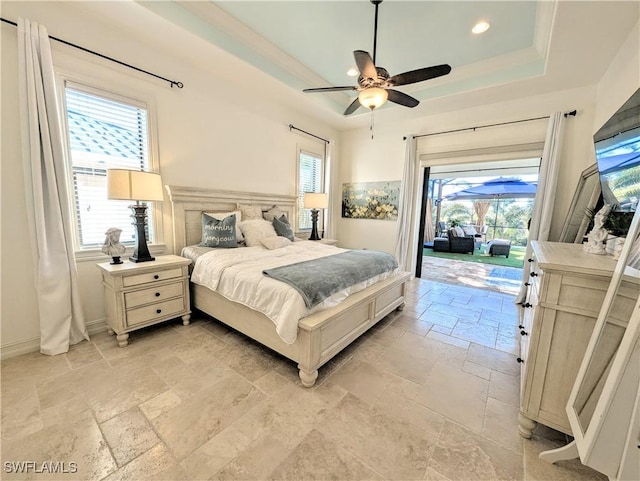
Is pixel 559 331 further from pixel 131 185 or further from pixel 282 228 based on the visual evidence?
pixel 131 185

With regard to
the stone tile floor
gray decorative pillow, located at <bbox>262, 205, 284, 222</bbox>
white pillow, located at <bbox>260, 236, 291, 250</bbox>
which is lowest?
the stone tile floor

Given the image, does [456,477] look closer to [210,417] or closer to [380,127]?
[210,417]

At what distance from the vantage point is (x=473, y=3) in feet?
7.70

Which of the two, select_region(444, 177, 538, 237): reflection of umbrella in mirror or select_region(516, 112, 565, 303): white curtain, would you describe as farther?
select_region(444, 177, 538, 237): reflection of umbrella in mirror

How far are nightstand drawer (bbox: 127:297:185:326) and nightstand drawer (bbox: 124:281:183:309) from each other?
0.05 meters

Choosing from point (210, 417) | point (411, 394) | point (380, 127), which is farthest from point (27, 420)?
point (380, 127)

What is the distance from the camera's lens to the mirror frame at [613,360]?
3.29 ft

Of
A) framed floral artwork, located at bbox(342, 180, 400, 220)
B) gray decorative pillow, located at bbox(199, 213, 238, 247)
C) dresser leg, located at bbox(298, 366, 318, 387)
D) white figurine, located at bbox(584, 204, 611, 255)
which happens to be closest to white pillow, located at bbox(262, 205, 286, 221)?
gray decorative pillow, located at bbox(199, 213, 238, 247)

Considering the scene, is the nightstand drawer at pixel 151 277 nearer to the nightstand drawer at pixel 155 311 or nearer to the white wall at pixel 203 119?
the nightstand drawer at pixel 155 311

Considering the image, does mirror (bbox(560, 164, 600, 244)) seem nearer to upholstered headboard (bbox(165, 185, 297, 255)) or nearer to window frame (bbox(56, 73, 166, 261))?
upholstered headboard (bbox(165, 185, 297, 255))

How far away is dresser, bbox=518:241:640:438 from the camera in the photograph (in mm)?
1271

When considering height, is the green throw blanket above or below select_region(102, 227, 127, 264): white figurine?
below

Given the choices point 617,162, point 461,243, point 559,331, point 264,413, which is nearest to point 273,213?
point 264,413

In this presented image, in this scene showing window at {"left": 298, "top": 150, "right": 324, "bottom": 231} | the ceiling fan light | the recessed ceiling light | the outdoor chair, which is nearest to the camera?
the ceiling fan light
